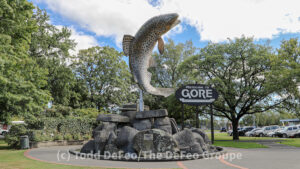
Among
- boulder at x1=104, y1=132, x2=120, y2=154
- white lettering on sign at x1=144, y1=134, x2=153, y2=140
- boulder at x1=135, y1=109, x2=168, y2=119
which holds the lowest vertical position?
boulder at x1=104, y1=132, x2=120, y2=154

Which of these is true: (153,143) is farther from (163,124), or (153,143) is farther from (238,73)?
(238,73)

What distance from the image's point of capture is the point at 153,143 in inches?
433

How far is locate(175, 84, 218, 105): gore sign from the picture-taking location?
18141 mm

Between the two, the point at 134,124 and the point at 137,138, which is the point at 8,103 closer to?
the point at 134,124

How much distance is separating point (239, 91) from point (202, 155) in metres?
17.8

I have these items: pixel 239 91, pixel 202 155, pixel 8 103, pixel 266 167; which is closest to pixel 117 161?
pixel 202 155

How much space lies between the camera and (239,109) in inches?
1123

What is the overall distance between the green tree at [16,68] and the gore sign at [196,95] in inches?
391

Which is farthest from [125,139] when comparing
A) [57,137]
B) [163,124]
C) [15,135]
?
[57,137]

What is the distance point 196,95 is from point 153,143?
8.20m

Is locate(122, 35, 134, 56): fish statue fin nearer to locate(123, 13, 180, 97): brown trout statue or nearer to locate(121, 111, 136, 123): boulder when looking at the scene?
locate(123, 13, 180, 97): brown trout statue

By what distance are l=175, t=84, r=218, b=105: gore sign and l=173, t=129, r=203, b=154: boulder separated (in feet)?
19.7

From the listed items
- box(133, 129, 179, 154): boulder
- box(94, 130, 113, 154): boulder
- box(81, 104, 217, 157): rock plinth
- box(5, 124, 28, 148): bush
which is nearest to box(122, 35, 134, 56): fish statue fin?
box(81, 104, 217, 157): rock plinth

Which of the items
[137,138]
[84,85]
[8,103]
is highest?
[84,85]
